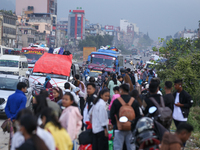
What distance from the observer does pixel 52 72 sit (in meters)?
16.0

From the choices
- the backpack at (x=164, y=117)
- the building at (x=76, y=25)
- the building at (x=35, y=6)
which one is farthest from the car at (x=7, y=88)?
the building at (x=76, y=25)

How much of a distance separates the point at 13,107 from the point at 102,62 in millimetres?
20268

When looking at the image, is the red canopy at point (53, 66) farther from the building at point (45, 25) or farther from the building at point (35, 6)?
the building at point (35, 6)

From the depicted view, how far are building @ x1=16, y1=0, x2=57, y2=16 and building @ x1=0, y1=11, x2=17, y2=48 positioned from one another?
51985 mm

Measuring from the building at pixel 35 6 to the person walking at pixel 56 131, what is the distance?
122 meters

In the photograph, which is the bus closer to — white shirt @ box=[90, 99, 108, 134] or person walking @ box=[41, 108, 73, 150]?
white shirt @ box=[90, 99, 108, 134]

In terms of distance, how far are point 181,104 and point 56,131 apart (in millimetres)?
3595

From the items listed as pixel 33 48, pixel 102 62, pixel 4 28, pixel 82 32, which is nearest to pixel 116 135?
pixel 102 62

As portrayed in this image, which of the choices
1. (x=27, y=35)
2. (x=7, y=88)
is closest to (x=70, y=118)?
(x=7, y=88)

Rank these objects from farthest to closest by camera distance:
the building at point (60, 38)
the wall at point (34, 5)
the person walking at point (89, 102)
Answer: the wall at point (34, 5) < the building at point (60, 38) < the person walking at point (89, 102)

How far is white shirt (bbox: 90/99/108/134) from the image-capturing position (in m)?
6.18

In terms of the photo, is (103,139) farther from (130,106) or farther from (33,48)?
(33,48)

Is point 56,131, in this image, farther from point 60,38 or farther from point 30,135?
point 60,38

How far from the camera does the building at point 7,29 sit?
6600cm
